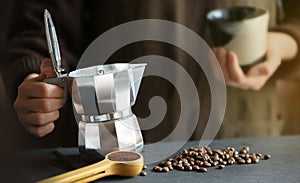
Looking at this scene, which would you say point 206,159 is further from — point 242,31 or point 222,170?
point 242,31

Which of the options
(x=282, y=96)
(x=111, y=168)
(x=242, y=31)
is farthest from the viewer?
(x=282, y=96)

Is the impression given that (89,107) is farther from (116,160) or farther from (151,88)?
(151,88)

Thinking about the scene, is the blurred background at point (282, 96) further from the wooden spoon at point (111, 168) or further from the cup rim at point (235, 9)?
the wooden spoon at point (111, 168)

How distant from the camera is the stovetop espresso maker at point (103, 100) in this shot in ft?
2.57

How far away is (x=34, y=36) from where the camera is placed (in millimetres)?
1043

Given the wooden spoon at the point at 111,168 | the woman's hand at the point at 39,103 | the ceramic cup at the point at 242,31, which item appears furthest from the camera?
the ceramic cup at the point at 242,31

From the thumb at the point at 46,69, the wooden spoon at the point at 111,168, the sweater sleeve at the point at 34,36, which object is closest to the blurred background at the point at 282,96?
the sweater sleeve at the point at 34,36

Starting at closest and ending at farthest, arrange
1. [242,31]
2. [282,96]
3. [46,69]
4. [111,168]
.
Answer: [111,168]
[46,69]
[242,31]
[282,96]

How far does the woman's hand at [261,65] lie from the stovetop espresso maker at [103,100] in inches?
12.1

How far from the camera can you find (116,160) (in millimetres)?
766

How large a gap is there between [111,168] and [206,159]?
0.14 meters

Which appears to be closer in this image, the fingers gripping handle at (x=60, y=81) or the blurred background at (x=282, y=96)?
the fingers gripping handle at (x=60, y=81)

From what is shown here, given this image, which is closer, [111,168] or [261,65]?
[111,168]

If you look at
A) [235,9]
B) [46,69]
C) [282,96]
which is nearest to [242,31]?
[235,9]
